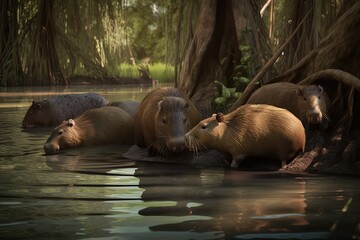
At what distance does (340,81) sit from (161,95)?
2050 millimetres

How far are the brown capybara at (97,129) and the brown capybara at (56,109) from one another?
2.54m

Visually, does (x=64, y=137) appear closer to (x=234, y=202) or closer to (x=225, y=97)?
(x=225, y=97)

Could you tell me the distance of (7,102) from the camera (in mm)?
18500

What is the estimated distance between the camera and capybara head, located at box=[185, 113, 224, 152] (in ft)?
26.2

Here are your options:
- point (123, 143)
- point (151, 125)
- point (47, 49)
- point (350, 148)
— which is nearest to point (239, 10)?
point (123, 143)

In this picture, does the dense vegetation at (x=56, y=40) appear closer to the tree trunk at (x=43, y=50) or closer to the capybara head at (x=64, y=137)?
the tree trunk at (x=43, y=50)

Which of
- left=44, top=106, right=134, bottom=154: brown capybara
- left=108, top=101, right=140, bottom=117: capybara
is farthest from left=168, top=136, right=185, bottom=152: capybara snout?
left=108, top=101, right=140, bottom=117: capybara

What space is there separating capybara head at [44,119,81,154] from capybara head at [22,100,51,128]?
9.37 ft

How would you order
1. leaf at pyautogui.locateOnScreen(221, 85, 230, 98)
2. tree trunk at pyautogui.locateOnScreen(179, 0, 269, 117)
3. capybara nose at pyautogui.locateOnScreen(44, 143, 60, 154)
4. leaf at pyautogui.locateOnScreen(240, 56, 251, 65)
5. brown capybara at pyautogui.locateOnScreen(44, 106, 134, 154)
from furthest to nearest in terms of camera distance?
tree trunk at pyautogui.locateOnScreen(179, 0, 269, 117)
leaf at pyautogui.locateOnScreen(240, 56, 251, 65)
leaf at pyautogui.locateOnScreen(221, 85, 230, 98)
brown capybara at pyautogui.locateOnScreen(44, 106, 134, 154)
capybara nose at pyautogui.locateOnScreen(44, 143, 60, 154)

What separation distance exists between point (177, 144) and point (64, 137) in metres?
2.39

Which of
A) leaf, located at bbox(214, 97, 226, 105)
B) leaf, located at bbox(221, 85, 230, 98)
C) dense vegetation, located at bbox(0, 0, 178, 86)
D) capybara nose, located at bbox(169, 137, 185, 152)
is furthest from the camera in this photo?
dense vegetation, located at bbox(0, 0, 178, 86)

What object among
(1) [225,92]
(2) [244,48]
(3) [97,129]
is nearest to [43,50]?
(2) [244,48]

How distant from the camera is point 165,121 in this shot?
27.1 feet

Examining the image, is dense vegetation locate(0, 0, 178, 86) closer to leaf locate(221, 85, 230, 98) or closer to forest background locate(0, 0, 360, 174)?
forest background locate(0, 0, 360, 174)
